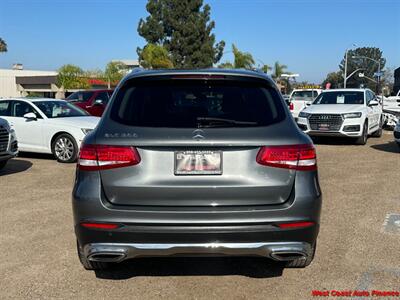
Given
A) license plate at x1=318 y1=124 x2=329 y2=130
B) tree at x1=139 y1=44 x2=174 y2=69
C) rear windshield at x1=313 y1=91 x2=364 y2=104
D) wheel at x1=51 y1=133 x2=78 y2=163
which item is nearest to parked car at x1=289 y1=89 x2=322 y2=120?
rear windshield at x1=313 y1=91 x2=364 y2=104

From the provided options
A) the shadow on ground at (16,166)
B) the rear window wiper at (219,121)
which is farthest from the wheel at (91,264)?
the shadow on ground at (16,166)

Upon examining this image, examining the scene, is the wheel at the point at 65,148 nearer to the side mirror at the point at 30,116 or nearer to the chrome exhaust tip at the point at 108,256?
the side mirror at the point at 30,116

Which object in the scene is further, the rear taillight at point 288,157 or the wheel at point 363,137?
A: the wheel at point 363,137

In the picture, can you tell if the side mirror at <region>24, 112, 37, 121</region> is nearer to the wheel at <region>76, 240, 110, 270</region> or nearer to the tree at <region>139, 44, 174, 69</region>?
the wheel at <region>76, 240, 110, 270</region>

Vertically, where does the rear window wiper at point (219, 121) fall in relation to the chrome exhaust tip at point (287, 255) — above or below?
above

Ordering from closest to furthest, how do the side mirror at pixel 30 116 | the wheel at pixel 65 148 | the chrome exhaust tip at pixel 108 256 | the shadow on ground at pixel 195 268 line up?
the chrome exhaust tip at pixel 108 256 → the shadow on ground at pixel 195 268 → the wheel at pixel 65 148 → the side mirror at pixel 30 116

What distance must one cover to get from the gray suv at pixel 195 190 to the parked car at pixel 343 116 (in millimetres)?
9621

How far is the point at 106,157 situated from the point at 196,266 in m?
1.53

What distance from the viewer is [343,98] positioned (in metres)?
14.8

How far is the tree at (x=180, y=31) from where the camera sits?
54594 millimetres

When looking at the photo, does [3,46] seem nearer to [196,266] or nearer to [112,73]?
[112,73]

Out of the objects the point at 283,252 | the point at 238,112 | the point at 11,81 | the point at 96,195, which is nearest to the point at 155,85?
the point at 238,112

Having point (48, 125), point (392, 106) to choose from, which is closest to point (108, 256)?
point (48, 125)

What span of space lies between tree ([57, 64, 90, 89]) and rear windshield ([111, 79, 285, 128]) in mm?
55219
